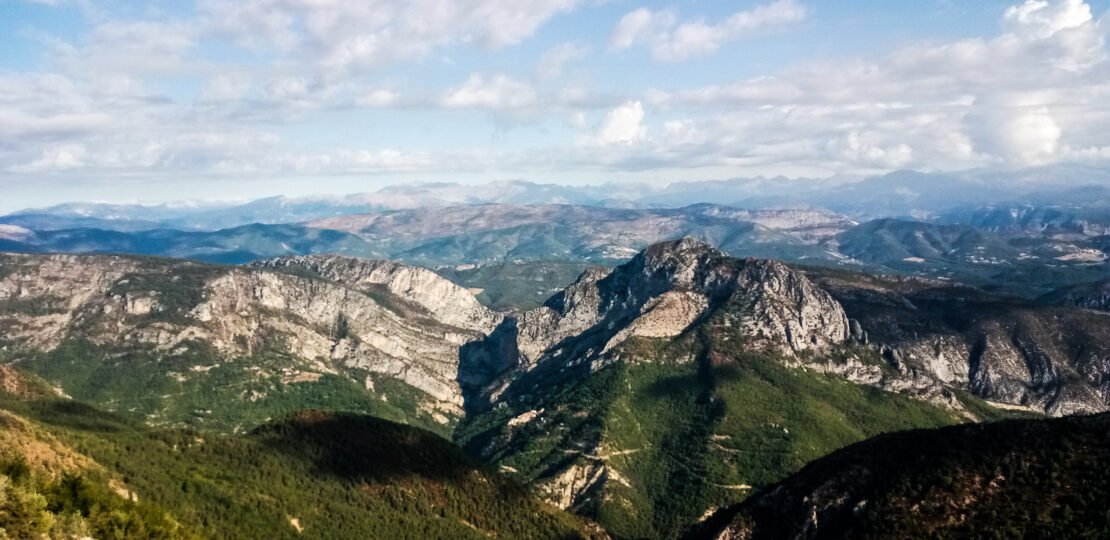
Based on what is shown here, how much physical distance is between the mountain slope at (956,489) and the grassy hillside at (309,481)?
206ft

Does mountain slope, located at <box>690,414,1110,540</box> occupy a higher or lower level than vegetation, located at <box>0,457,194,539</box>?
lower

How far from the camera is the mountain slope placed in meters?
105

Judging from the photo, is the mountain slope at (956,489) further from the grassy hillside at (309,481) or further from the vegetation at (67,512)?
the vegetation at (67,512)

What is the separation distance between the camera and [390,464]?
184 metres

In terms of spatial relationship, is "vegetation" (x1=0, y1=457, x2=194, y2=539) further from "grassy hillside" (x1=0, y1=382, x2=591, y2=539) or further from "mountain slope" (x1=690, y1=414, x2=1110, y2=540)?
"mountain slope" (x1=690, y1=414, x2=1110, y2=540)

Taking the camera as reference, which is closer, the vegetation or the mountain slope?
the vegetation

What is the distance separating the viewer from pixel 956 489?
11525cm

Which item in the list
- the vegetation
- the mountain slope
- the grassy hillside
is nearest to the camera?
the vegetation

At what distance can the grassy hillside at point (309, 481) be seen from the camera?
147125mm

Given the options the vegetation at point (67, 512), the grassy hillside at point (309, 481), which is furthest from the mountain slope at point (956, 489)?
the vegetation at point (67, 512)

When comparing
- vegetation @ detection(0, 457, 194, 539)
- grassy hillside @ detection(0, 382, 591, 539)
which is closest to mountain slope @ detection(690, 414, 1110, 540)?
grassy hillside @ detection(0, 382, 591, 539)

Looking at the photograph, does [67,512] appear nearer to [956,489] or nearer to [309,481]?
[309,481]

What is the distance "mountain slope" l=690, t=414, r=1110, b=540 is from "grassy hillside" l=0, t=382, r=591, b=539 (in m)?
62.7

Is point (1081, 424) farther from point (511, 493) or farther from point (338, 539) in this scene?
point (338, 539)
